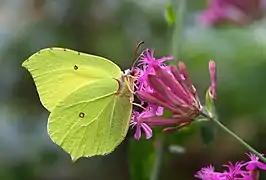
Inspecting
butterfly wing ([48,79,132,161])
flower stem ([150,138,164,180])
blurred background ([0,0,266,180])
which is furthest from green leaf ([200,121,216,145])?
blurred background ([0,0,266,180])

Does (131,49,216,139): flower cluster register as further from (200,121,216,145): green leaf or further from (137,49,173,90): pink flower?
(200,121,216,145): green leaf

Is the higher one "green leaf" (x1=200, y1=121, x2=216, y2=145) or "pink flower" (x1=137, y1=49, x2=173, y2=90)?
"pink flower" (x1=137, y1=49, x2=173, y2=90)

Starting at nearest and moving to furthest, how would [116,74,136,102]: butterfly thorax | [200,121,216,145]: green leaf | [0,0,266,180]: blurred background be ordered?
[116,74,136,102]: butterfly thorax
[200,121,216,145]: green leaf
[0,0,266,180]: blurred background

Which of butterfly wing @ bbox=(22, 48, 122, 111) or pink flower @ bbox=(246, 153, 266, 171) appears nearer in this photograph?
pink flower @ bbox=(246, 153, 266, 171)

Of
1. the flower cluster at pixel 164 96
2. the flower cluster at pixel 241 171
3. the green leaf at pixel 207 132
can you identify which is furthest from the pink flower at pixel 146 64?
the green leaf at pixel 207 132

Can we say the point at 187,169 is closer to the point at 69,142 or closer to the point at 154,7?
the point at 154,7

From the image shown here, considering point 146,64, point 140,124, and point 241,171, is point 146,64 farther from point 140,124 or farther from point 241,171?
point 241,171

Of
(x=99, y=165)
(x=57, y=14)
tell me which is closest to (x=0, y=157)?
(x=99, y=165)
